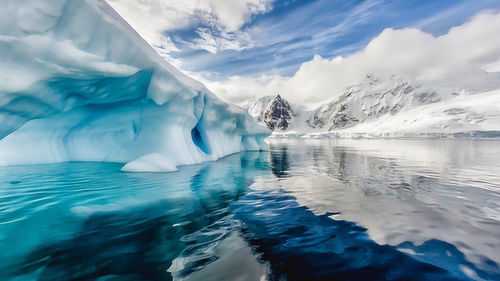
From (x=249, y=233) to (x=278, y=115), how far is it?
595ft

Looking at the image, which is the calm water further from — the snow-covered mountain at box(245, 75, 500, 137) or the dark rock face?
the dark rock face

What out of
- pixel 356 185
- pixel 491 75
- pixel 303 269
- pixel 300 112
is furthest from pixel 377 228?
pixel 491 75

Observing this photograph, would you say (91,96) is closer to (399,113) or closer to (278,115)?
(399,113)

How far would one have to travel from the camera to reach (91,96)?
892 cm

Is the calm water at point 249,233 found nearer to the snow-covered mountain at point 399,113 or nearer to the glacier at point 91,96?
the glacier at point 91,96

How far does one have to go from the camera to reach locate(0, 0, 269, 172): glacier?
5537 millimetres

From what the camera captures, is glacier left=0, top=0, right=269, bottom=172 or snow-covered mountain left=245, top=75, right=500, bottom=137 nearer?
glacier left=0, top=0, right=269, bottom=172

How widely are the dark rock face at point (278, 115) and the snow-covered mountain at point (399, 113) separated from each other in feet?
12.9

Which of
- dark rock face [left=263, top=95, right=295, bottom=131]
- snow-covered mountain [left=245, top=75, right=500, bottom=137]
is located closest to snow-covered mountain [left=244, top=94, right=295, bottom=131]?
dark rock face [left=263, top=95, right=295, bottom=131]

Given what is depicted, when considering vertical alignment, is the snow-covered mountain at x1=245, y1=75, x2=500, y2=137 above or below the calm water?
above

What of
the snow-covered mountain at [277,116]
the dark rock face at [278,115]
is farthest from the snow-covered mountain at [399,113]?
the dark rock face at [278,115]

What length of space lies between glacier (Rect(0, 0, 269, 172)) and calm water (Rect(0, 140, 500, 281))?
3.08 metres

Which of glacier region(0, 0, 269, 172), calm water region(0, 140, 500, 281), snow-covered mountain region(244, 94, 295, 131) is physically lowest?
calm water region(0, 140, 500, 281)

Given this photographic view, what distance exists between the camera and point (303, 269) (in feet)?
8.50
